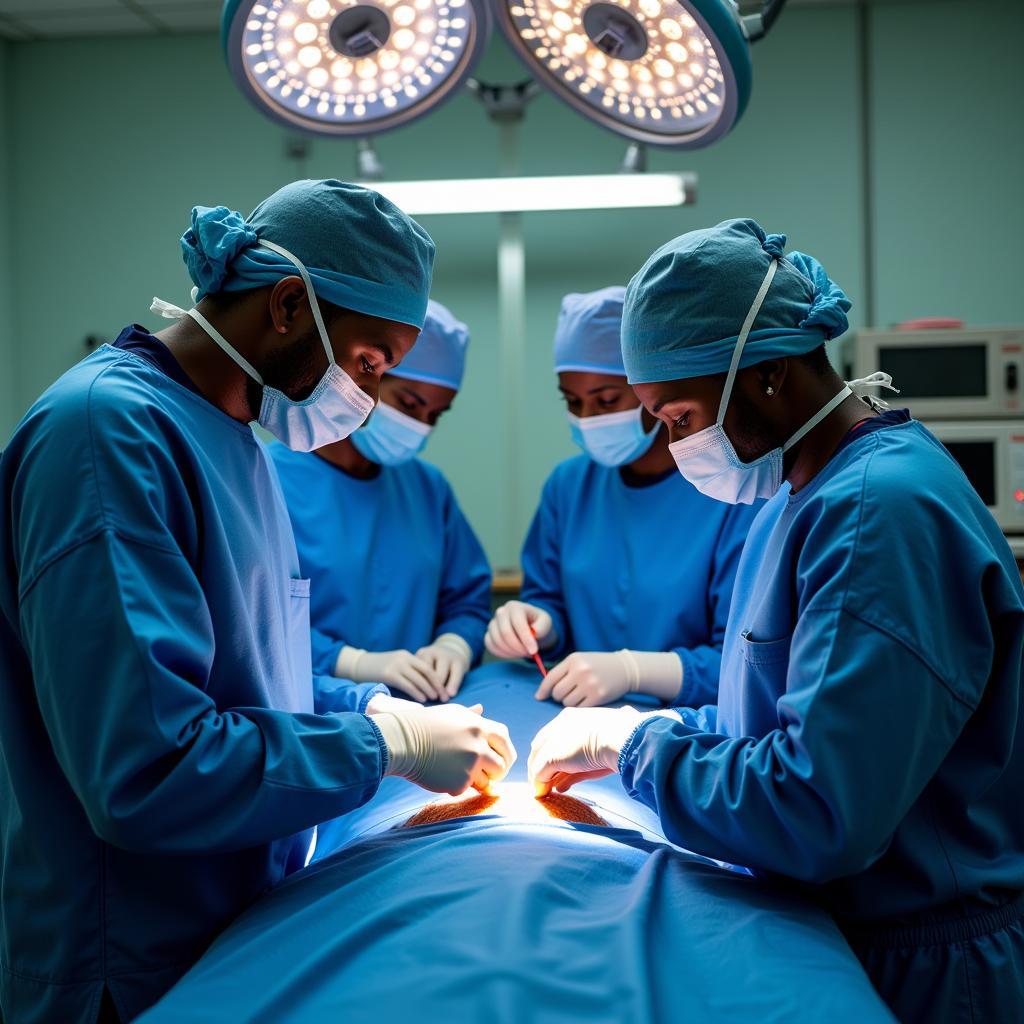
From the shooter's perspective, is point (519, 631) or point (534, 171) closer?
point (519, 631)

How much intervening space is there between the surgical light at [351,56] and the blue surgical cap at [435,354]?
811 millimetres

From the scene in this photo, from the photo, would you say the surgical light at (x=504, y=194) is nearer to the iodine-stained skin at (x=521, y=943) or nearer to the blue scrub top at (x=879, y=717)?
the blue scrub top at (x=879, y=717)

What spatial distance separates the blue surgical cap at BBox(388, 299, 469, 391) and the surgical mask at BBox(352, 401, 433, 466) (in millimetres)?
95

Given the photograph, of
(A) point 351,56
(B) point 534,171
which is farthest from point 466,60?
(B) point 534,171

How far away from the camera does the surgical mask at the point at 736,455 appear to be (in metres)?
1.23

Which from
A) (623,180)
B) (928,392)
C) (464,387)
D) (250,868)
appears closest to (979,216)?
(928,392)

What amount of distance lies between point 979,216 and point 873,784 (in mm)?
3490

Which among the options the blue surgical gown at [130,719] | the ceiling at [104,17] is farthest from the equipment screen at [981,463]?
the ceiling at [104,17]

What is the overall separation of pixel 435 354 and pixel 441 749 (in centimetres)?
117

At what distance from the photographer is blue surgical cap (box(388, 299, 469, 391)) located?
221cm

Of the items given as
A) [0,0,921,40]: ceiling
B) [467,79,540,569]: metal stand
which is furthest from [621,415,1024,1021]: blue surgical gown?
[0,0,921,40]: ceiling

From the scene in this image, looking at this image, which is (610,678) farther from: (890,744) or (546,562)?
(890,744)

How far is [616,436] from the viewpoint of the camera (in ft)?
6.98

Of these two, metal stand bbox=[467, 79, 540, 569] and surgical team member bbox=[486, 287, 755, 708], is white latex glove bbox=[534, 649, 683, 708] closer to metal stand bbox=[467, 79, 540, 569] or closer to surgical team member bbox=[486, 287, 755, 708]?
surgical team member bbox=[486, 287, 755, 708]
